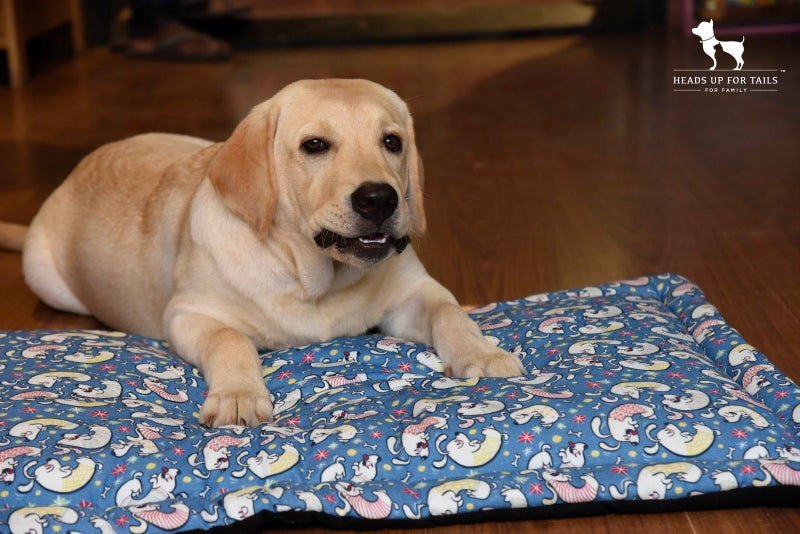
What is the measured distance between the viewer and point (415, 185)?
9.10ft

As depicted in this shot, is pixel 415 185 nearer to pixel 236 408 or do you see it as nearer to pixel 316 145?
pixel 316 145

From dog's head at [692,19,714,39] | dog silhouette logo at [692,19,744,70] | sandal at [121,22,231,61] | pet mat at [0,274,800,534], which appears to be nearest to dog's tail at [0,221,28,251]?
pet mat at [0,274,800,534]

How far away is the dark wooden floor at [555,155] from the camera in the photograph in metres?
3.52

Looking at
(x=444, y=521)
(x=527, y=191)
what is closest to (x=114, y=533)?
(x=444, y=521)

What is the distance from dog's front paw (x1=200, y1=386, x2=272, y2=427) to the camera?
2.27 m

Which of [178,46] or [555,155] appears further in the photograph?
[178,46]

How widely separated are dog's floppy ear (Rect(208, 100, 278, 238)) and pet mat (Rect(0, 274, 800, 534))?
0.43 m

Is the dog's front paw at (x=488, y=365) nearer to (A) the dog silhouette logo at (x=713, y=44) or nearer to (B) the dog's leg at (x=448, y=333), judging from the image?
(B) the dog's leg at (x=448, y=333)

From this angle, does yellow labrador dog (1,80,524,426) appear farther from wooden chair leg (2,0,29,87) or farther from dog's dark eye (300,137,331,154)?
wooden chair leg (2,0,29,87)

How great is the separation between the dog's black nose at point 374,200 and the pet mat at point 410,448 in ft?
1.27

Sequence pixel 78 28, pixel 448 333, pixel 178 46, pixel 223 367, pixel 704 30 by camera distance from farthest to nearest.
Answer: pixel 78 28 < pixel 178 46 < pixel 704 30 < pixel 448 333 < pixel 223 367

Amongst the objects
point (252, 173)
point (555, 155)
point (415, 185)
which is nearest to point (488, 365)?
point (415, 185)

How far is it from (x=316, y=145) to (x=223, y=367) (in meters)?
0.55

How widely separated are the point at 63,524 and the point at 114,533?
9 cm
